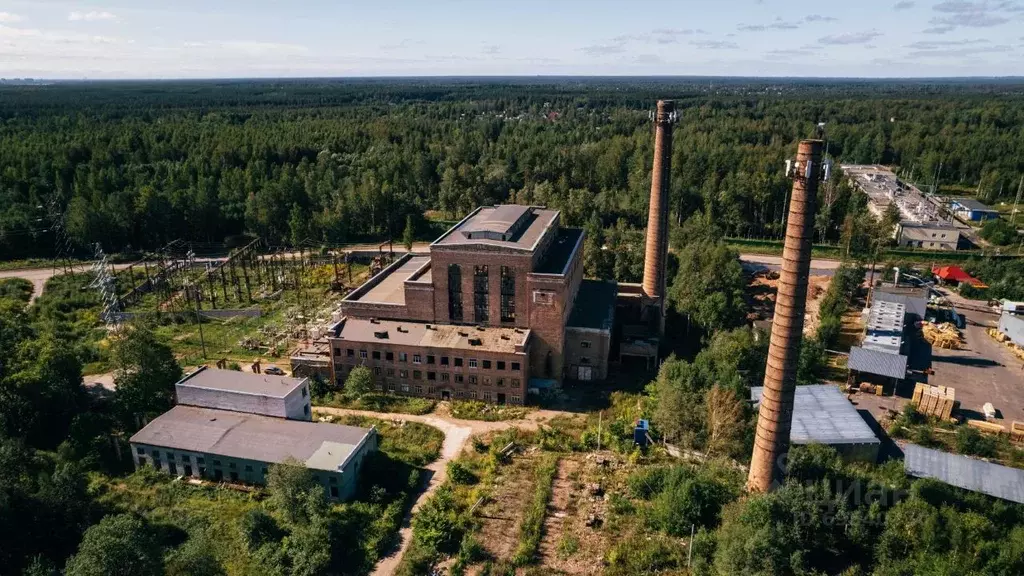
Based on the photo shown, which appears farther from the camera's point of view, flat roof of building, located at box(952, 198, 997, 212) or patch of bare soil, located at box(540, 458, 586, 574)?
flat roof of building, located at box(952, 198, 997, 212)

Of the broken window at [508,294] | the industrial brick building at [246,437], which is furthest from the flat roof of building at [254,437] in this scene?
the broken window at [508,294]

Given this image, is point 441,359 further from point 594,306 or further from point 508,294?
point 594,306

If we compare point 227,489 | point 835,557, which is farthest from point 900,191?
point 227,489

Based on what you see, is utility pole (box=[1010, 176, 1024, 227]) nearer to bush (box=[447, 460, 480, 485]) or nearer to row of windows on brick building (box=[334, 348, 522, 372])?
row of windows on brick building (box=[334, 348, 522, 372])

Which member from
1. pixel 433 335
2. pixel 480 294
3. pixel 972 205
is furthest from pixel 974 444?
pixel 972 205

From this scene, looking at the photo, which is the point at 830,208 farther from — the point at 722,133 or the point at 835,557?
the point at 835,557

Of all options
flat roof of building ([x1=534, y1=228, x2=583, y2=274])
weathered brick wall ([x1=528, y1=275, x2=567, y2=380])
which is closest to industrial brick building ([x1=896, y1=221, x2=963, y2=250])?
flat roof of building ([x1=534, y1=228, x2=583, y2=274])

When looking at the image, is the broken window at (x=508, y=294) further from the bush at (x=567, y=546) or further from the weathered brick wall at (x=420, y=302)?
the bush at (x=567, y=546)

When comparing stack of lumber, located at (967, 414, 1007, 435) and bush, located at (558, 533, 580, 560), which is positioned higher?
stack of lumber, located at (967, 414, 1007, 435)
